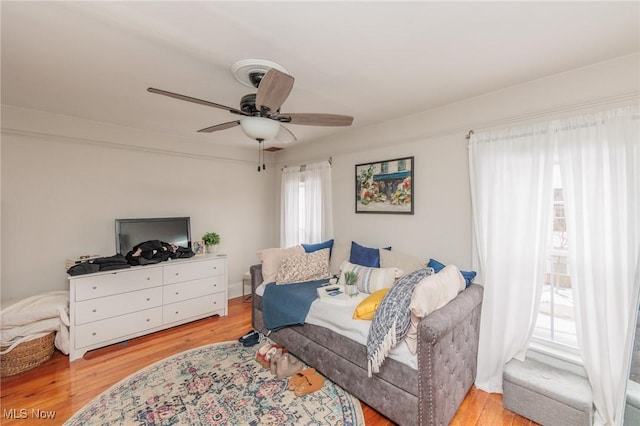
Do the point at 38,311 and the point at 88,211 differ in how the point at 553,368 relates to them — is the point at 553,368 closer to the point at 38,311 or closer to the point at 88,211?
the point at 38,311

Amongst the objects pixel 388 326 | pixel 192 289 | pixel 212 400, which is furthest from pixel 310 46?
pixel 192 289

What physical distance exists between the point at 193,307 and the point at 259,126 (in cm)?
267

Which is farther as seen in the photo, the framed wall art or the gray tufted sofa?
the framed wall art

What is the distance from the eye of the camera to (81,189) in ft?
10.3

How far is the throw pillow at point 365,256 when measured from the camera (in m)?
3.01

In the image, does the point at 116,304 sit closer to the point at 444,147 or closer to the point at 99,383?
the point at 99,383

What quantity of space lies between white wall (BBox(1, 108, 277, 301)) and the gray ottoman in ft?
12.5

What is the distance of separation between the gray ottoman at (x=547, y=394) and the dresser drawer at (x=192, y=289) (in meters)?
3.20

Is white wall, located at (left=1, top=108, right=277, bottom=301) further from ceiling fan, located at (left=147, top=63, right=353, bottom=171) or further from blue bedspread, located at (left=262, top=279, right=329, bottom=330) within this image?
ceiling fan, located at (left=147, top=63, right=353, bottom=171)

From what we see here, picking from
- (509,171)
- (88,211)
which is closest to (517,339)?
(509,171)

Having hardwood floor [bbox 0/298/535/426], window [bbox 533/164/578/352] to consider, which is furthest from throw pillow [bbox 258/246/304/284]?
window [bbox 533/164/578/352]

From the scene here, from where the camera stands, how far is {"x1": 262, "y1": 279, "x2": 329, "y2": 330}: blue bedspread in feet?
8.25

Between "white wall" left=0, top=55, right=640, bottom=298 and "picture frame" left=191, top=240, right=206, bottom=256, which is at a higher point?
"white wall" left=0, top=55, right=640, bottom=298

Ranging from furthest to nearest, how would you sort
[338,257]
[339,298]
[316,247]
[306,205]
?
1. [306,205]
2. [316,247]
3. [338,257]
4. [339,298]
